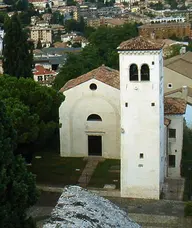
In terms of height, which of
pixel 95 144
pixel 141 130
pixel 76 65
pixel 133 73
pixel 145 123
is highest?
pixel 133 73

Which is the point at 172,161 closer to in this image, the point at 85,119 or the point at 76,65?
the point at 85,119

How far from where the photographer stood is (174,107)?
31156 millimetres

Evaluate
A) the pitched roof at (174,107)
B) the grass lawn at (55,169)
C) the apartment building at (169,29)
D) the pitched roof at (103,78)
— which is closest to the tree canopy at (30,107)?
the grass lawn at (55,169)

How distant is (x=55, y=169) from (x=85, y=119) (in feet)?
11.9

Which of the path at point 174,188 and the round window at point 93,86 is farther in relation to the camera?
the round window at point 93,86

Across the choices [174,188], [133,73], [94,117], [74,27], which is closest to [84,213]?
[133,73]

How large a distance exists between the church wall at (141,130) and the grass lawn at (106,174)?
1617 mm

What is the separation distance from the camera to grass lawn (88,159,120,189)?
99.8ft

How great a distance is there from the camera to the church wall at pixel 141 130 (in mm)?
27766

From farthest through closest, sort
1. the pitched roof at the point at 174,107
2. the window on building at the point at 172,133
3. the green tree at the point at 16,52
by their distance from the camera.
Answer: the green tree at the point at 16,52 < the window on building at the point at 172,133 < the pitched roof at the point at 174,107

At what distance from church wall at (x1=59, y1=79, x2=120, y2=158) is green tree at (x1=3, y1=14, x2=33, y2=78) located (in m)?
9.93

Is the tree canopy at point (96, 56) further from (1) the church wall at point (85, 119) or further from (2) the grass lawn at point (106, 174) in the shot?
(2) the grass lawn at point (106, 174)

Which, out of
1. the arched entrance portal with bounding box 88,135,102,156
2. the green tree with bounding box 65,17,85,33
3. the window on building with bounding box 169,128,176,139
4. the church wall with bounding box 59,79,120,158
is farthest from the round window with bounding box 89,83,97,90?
the green tree with bounding box 65,17,85,33

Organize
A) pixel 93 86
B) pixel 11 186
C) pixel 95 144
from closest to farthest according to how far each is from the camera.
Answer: pixel 11 186
pixel 93 86
pixel 95 144
